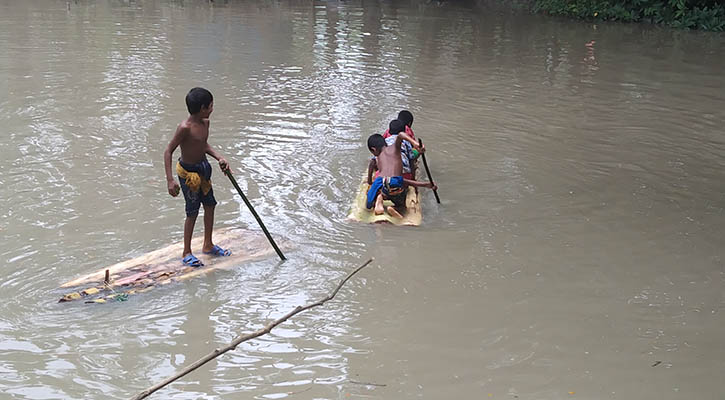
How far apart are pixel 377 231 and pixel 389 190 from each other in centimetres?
45

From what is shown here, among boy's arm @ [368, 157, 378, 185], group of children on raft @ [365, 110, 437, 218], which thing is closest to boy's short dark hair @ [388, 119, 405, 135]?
group of children on raft @ [365, 110, 437, 218]

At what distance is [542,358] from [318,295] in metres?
1.63

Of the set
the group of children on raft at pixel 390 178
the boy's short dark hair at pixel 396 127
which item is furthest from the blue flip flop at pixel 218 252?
the boy's short dark hair at pixel 396 127

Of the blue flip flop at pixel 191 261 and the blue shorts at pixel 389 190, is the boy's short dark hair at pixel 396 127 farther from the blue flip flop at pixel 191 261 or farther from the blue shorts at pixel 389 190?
the blue flip flop at pixel 191 261

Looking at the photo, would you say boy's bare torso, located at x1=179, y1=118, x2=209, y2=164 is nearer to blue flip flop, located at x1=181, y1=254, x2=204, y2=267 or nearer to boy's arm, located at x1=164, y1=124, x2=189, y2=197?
boy's arm, located at x1=164, y1=124, x2=189, y2=197

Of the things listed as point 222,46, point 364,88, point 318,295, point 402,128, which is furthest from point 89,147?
point 222,46

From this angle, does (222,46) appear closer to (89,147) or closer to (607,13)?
(89,147)

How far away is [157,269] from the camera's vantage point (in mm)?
5008

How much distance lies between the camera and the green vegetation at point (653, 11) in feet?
68.0

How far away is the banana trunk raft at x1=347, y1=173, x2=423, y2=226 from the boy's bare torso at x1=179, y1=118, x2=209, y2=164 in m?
1.94

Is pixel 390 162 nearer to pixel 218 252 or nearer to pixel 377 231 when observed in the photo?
pixel 377 231

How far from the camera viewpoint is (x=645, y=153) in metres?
8.92

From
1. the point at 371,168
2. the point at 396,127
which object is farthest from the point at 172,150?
the point at 396,127

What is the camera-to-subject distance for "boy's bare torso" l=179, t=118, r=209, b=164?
4.86 metres
